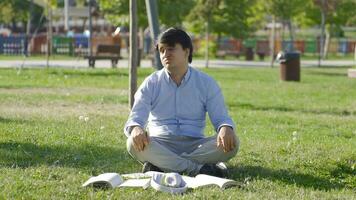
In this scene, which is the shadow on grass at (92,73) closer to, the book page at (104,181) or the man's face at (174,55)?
the man's face at (174,55)

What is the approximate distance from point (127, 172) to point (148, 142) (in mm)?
491

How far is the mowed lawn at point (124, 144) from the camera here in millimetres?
5809

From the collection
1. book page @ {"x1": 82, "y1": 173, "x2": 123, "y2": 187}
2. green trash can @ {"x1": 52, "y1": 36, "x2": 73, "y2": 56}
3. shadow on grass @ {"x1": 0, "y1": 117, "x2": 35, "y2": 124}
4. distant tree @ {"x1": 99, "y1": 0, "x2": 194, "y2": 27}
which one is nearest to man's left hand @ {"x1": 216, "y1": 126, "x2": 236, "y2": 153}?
book page @ {"x1": 82, "y1": 173, "x2": 123, "y2": 187}

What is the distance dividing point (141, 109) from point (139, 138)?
16.4 inches

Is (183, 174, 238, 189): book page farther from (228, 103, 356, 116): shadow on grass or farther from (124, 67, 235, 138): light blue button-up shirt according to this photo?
(228, 103, 356, 116): shadow on grass

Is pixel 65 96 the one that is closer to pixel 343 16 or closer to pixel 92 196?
pixel 92 196

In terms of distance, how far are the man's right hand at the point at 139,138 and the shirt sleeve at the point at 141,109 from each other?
0.41 ft

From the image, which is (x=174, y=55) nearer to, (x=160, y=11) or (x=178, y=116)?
(x=178, y=116)

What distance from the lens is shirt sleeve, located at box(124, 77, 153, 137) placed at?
20.9ft

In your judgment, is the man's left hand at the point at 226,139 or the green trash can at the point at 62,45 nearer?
the man's left hand at the point at 226,139

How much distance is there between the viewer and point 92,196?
5.45m

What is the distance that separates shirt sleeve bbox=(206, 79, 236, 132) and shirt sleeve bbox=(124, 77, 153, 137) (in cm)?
49

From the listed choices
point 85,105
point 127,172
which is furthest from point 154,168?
point 85,105

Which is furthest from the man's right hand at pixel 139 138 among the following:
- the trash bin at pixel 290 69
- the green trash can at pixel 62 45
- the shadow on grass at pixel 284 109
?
the green trash can at pixel 62 45
